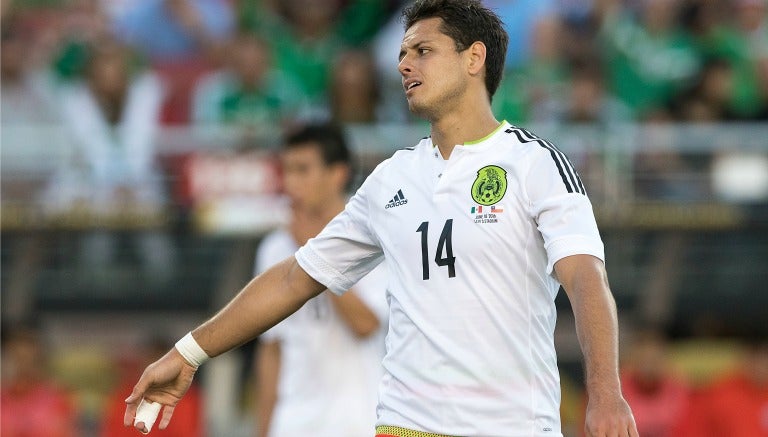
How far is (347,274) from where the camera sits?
5.43 m

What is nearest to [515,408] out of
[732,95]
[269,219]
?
[269,219]

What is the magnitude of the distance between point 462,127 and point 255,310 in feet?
3.43

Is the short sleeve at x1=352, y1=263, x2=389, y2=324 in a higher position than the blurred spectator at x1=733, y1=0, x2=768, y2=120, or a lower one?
lower

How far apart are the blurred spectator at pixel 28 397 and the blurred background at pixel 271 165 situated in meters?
0.02

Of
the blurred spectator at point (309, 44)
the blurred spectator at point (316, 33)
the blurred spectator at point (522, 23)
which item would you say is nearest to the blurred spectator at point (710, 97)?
the blurred spectator at point (522, 23)

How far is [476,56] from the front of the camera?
5.17m

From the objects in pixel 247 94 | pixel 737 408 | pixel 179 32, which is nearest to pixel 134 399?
pixel 737 408

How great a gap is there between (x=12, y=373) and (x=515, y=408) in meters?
7.95

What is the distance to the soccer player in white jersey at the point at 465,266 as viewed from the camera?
469cm

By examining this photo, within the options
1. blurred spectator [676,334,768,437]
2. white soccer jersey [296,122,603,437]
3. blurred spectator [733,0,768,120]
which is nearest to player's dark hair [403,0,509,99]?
white soccer jersey [296,122,603,437]

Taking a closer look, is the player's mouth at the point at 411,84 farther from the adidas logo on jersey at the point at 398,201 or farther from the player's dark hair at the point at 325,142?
the player's dark hair at the point at 325,142

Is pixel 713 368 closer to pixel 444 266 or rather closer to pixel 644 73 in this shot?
pixel 644 73

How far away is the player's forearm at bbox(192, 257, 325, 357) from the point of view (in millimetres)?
5332

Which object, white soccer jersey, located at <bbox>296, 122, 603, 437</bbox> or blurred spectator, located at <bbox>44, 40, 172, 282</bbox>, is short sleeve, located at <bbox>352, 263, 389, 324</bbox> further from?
blurred spectator, located at <bbox>44, 40, 172, 282</bbox>
